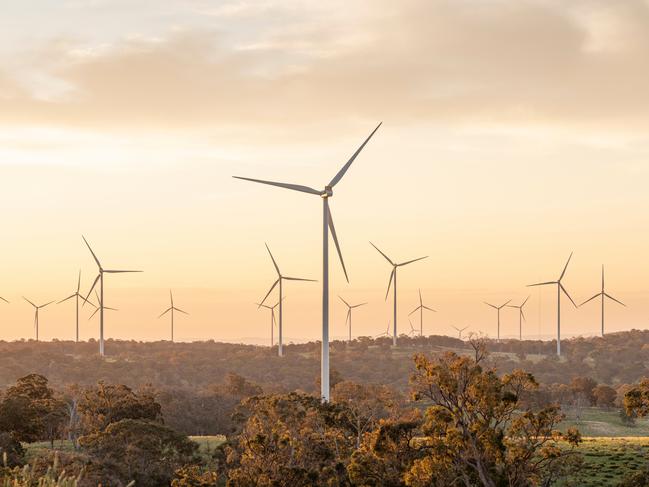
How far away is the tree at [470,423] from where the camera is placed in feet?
192

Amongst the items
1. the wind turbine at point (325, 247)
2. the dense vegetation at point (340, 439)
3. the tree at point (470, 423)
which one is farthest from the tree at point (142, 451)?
the tree at point (470, 423)

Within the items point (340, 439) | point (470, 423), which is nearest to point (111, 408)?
point (340, 439)

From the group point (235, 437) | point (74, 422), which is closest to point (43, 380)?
point (74, 422)

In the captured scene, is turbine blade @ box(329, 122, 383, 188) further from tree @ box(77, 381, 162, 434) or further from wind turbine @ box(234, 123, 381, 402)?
tree @ box(77, 381, 162, 434)

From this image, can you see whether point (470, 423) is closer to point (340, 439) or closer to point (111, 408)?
point (340, 439)

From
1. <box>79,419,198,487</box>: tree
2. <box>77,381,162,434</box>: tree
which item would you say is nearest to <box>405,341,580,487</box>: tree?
<box>79,419,198,487</box>: tree

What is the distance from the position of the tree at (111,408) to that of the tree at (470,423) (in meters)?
50.6

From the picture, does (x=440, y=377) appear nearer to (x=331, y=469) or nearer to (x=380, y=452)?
(x=380, y=452)

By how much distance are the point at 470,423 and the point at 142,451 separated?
32.9m

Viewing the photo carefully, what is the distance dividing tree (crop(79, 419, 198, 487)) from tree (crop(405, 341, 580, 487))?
89.6ft

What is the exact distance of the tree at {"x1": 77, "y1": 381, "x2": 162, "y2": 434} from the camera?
10362 cm

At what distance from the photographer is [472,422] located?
59156 millimetres

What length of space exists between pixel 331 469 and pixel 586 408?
11978 centimetres

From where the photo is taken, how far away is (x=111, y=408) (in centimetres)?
10488
